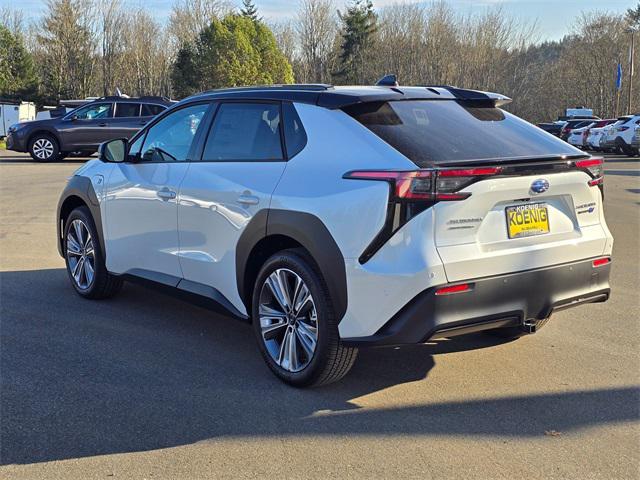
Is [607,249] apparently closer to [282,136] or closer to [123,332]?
[282,136]

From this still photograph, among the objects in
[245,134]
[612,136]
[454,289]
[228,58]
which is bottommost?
[454,289]

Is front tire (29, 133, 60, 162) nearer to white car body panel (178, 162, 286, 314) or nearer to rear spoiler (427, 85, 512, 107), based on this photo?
white car body panel (178, 162, 286, 314)

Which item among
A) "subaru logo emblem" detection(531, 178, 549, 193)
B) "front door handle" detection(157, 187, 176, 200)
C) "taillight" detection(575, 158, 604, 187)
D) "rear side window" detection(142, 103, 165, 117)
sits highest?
"rear side window" detection(142, 103, 165, 117)

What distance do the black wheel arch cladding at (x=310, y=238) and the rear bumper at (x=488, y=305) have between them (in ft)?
0.94

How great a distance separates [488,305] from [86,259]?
381 centimetres

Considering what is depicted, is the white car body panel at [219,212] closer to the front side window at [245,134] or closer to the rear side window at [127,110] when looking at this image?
the front side window at [245,134]

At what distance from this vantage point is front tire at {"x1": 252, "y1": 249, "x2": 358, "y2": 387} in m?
3.83

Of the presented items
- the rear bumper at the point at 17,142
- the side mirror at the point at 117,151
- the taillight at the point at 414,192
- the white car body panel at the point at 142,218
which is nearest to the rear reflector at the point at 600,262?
the taillight at the point at 414,192

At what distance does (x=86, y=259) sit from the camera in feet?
19.9

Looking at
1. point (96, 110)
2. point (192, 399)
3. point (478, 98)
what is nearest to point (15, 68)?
point (96, 110)

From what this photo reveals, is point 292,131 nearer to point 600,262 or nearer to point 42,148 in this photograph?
point 600,262

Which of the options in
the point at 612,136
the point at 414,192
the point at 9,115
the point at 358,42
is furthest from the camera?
the point at 358,42

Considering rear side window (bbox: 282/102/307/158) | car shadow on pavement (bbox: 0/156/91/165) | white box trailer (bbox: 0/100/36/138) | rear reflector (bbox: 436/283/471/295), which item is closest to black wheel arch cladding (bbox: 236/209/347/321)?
rear side window (bbox: 282/102/307/158)

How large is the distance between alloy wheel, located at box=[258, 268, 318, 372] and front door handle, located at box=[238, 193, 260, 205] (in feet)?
1.46
